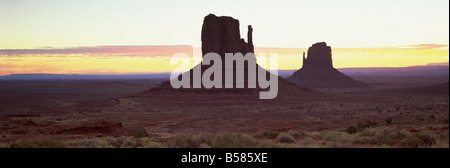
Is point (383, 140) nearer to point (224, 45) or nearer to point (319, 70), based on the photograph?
point (224, 45)

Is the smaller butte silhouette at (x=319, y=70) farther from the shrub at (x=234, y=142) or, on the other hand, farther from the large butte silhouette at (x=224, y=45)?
the shrub at (x=234, y=142)

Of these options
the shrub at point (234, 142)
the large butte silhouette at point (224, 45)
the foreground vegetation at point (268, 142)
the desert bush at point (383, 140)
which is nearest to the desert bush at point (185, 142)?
the foreground vegetation at point (268, 142)

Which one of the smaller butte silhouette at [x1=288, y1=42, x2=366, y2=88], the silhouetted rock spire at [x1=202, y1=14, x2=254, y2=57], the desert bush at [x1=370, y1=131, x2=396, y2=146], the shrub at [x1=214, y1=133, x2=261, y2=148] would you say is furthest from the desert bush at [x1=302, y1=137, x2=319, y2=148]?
the smaller butte silhouette at [x1=288, y1=42, x2=366, y2=88]

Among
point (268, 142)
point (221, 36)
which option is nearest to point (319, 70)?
point (221, 36)

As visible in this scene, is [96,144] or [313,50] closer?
[96,144]

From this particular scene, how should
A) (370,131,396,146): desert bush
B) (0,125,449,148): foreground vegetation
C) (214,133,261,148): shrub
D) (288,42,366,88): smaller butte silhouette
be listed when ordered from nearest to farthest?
(214,133,261,148): shrub < (0,125,449,148): foreground vegetation < (370,131,396,146): desert bush < (288,42,366,88): smaller butte silhouette

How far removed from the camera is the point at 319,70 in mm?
135375

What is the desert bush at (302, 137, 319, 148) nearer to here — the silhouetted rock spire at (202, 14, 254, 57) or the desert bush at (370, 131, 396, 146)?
the desert bush at (370, 131, 396, 146)

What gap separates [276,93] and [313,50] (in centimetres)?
7658

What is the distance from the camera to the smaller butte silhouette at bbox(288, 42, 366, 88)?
127m

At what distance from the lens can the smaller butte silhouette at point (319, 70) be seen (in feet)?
417
